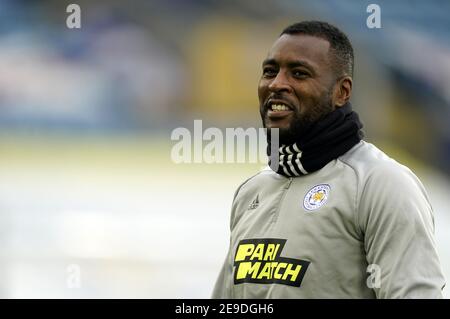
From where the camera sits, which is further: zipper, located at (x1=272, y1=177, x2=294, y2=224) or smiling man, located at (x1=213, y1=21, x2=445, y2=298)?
zipper, located at (x1=272, y1=177, x2=294, y2=224)

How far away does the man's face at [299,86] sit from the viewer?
2521 mm

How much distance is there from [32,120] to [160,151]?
1.11m

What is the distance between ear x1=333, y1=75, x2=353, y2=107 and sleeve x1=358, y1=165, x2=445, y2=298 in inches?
12.6

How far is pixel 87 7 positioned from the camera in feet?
23.9

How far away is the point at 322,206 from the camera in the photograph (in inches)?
93.7

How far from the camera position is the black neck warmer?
2.47 metres

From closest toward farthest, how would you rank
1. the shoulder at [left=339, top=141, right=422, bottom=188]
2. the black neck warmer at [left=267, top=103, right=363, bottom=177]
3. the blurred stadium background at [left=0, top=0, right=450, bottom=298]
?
the shoulder at [left=339, top=141, right=422, bottom=188] → the black neck warmer at [left=267, top=103, right=363, bottom=177] → the blurred stadium background at [left=0, top=0, right=450, bottom=298]

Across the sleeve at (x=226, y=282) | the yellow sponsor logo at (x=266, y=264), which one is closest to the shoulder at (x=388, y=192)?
the yellow sponsor logo at (x=266, y=264)

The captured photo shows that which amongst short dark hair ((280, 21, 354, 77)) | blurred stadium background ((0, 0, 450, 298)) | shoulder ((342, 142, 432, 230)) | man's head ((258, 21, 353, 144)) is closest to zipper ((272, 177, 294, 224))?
man's head ((258, 21, 353, 144))

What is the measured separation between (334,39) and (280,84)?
Result: 223 millimetres

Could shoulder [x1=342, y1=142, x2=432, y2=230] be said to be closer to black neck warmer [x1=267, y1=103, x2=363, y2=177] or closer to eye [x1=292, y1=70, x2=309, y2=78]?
black neck warmer [x1=267, y1=103, x2=363, y2=177]

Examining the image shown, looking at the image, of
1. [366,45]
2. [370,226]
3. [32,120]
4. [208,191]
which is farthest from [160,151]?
[370,226]

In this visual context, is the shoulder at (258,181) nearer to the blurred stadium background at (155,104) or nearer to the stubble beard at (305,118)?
the stubble beard at (305,118)

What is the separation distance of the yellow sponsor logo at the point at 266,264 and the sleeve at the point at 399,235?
8.1 inches
